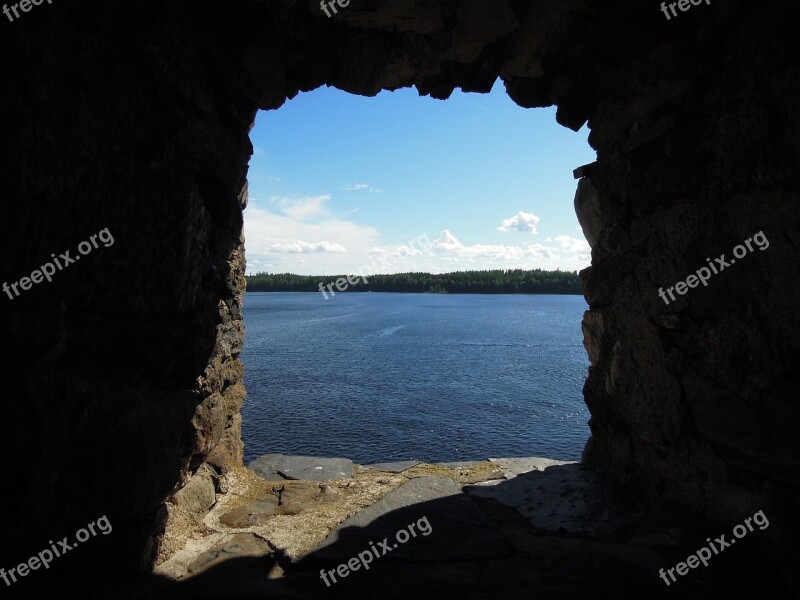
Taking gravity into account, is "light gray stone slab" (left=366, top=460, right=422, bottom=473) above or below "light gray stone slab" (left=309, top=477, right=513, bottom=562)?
below
